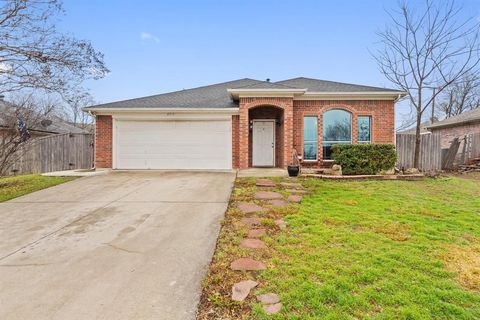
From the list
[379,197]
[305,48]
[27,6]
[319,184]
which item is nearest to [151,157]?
[27,6]

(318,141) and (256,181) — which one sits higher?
(318,141)

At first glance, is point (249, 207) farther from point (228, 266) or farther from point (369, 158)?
point (369, 158)

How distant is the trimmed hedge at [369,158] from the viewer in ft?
31.8

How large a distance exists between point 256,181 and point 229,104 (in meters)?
4.63

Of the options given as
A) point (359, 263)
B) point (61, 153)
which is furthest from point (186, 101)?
point (359, 263)

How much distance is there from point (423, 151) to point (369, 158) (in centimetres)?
499

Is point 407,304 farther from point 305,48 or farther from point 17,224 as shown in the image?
point 305,48

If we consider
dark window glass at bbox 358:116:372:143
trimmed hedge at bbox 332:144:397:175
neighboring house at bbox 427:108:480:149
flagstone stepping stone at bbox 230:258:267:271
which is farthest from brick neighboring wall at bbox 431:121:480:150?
flagstone stepping stone at bbox 230:258:267:271

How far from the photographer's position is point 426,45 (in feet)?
41.5

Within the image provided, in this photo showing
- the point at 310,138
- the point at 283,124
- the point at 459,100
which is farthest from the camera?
the point at 459,100

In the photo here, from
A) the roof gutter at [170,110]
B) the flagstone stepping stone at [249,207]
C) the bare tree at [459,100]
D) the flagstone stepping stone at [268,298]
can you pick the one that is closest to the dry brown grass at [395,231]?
the flagstone stepping stone at [249,207]

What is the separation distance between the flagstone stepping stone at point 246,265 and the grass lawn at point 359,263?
0.09m

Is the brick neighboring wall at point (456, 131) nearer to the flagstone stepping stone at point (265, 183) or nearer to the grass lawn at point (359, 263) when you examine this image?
the flagstone stepping stone at point (265, 183)

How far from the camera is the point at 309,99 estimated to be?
11.5 metres
